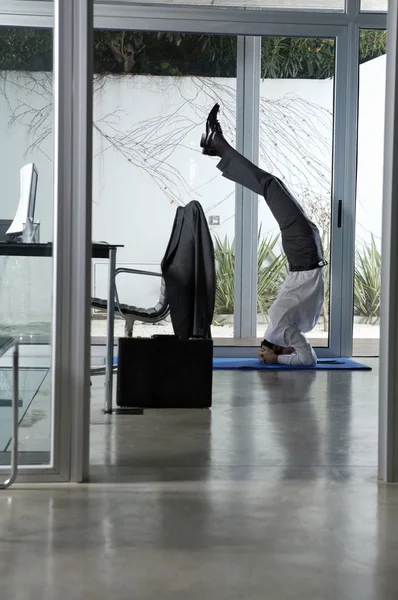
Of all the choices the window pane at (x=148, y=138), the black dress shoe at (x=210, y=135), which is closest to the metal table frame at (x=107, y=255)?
the window pane at (x=148, y=138)

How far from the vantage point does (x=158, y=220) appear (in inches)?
296

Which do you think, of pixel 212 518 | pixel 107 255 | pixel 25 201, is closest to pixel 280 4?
pixel 107 255

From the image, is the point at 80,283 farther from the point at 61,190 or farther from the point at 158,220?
the point at 158,220

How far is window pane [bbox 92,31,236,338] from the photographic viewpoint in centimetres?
742

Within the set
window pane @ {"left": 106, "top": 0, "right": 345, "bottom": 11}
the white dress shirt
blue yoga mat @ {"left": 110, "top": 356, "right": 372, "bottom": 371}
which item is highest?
window pane @ {"left": 106, "top": 0, "right": 345, "bottom": 11}

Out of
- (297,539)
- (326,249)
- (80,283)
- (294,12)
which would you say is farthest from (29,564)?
(294,12)

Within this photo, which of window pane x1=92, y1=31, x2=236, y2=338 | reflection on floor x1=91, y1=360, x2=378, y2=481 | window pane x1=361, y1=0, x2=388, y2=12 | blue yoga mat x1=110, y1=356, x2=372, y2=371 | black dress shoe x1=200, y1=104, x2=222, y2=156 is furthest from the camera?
window pane x1=361, y1=0, x2=388, y2=12

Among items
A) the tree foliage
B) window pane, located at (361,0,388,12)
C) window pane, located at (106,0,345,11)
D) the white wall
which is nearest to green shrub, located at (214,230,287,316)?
the white wall

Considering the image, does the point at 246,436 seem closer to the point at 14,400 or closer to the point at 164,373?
the point at 164,373

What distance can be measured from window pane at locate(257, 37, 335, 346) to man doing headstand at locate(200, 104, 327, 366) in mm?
474

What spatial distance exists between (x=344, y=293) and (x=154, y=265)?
63.7 inches

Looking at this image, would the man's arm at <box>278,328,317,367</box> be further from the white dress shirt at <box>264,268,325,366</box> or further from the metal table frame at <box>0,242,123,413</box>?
the metal table frame at <box>0,242,123,413</box>

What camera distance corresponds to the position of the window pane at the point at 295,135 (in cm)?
757

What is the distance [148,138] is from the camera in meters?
7.47
